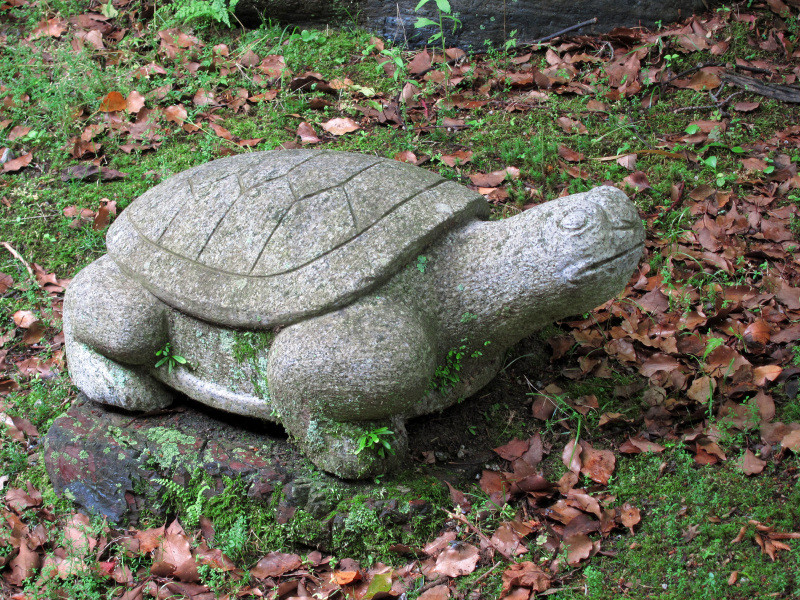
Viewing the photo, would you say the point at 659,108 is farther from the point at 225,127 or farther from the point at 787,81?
the point at 225,127

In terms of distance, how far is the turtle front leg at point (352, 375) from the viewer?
2.69 meters

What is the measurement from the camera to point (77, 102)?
5352 mm

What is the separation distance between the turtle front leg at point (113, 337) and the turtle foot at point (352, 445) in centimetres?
78

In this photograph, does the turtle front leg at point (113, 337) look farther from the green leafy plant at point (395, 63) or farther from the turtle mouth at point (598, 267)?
the green leafy plant at point (395, 63)

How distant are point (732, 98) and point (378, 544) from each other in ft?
12.5

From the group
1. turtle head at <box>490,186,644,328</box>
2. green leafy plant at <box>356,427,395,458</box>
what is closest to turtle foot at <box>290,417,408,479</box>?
green leafy plant at <box>356,427,395,458</box>

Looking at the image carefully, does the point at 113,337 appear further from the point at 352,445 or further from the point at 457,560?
the point at 457,560

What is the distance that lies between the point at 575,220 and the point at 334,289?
37.3 inches

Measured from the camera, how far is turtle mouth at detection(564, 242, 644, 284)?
2.72 m

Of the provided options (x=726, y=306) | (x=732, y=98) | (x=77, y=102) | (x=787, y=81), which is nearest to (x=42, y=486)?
(x=77, y=102)

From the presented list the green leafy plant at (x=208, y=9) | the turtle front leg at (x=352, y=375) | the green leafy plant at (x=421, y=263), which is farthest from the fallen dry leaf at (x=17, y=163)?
the green leafy plant at (x=421, y=263)

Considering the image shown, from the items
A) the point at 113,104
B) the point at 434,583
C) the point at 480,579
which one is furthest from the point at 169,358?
the point at 113,104

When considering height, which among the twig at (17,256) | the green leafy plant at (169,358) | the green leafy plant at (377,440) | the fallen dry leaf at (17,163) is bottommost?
the green leafy plant at (377,440)

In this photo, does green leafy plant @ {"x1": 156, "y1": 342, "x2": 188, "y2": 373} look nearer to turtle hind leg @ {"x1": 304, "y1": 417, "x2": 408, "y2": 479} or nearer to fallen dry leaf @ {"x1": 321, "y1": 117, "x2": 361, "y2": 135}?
turtle hind leg @ {"x1": 304, "y1": 417, "x2": 408, "y2": 479}
